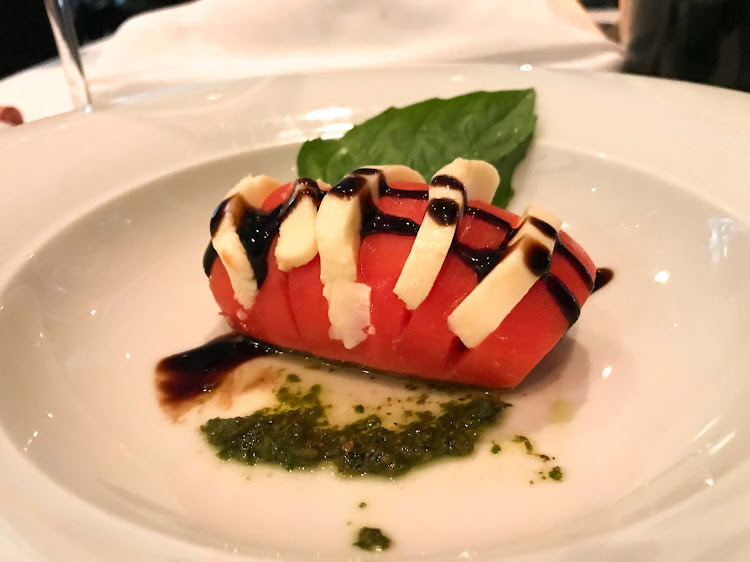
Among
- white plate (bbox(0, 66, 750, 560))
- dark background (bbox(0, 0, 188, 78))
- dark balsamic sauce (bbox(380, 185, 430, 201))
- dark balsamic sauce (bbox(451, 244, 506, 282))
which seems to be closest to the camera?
white plate (bbox(0, 66, 750, 560))

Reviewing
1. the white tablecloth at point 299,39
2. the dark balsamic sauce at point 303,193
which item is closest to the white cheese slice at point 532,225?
the dark balsamic sauce at point 303,193

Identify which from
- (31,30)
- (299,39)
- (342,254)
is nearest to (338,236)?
(342,254)

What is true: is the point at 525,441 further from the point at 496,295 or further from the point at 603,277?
the point at 603,277

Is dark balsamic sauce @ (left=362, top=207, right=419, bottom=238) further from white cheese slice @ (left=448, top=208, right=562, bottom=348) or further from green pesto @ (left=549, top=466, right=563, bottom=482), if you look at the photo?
green pesto @ (left=549, top=466, right=563, bottom=482)

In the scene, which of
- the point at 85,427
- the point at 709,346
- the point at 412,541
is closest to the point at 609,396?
Result: the point at 709,346

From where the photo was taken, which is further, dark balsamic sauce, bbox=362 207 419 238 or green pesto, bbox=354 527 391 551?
dark balsamic sauce, bbox=362 207 419 238

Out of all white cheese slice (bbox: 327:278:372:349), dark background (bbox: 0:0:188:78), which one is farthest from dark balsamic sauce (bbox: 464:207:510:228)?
dark background (bbox: 0:0:188:78)

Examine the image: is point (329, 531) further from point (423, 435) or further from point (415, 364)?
point (415, 364)

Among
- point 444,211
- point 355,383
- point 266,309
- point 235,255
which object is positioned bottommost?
point 355,383
